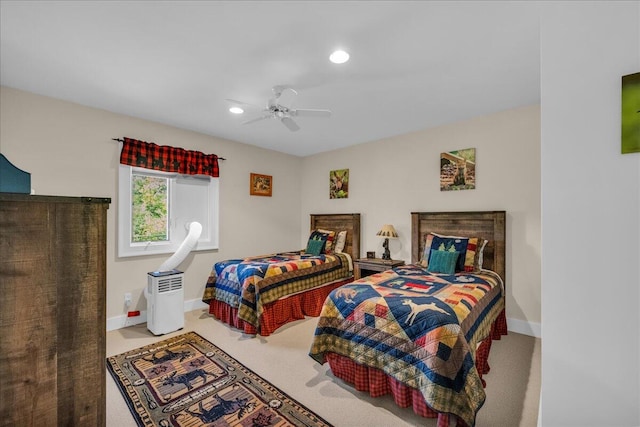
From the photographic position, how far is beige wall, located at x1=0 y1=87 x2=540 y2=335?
2770 millimetres

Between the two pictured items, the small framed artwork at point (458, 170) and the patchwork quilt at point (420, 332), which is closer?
the patchwork quilt at point (420, 332)

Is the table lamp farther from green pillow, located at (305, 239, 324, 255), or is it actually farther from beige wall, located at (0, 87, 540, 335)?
green pillow, located at (305, 239, 324, 255)

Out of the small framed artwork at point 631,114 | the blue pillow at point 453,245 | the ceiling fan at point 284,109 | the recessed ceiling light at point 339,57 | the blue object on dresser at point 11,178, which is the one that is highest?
the recessed ceiling light at point 339,57

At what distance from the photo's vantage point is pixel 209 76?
2.39 metres

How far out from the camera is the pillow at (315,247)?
14.0 ft

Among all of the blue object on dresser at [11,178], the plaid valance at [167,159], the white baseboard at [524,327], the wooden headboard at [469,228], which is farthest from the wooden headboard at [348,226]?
the blue object on dresser at [11,178]

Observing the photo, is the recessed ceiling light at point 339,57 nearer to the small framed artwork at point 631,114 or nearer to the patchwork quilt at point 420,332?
the small framed artwork at point 631,114

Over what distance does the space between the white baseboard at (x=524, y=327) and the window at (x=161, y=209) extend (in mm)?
3858

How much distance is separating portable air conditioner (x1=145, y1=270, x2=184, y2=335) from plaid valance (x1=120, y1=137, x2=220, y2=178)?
133 cm

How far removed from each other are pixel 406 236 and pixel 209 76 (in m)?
3.04

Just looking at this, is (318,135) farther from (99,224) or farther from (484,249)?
(99,224)

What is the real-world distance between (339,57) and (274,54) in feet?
1.60

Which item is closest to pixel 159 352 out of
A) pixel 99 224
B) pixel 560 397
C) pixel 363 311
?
pixel 363 311

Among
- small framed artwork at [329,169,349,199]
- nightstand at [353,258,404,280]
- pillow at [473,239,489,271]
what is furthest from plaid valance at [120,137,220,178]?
pillow at [473,239,489,271]
